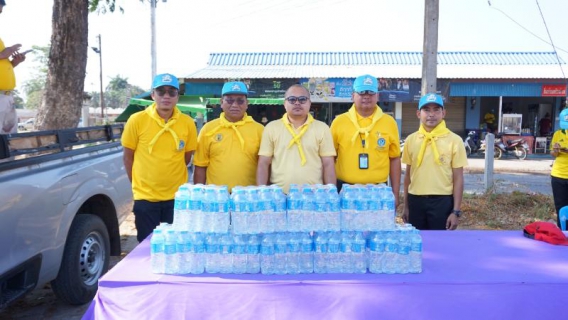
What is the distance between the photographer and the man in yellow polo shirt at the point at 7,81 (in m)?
3.99

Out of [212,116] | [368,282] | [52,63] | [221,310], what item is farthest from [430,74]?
[212,116]

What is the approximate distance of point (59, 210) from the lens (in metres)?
3.34

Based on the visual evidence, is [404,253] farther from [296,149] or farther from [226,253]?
[296,149]

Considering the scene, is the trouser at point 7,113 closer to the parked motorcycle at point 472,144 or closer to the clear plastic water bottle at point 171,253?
the clear plastic water bottle at point 171,253

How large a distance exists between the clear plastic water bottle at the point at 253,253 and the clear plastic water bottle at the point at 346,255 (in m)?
0.46

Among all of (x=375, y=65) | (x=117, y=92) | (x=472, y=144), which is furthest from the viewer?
(x=117, y=92)

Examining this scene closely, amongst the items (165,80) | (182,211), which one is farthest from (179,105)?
(182,211)

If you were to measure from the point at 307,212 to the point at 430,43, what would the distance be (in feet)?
15.9

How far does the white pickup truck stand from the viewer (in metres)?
2.87

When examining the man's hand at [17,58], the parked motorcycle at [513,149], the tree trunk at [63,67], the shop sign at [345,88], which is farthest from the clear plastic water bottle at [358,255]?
the parked motorcycle at [513,149]

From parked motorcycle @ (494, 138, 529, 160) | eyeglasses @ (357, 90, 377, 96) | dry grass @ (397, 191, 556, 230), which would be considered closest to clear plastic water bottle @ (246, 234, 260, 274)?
eyeglasses @ (357, 90, 377, 96)

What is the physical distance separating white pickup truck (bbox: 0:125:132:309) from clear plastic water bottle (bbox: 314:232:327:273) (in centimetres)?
195

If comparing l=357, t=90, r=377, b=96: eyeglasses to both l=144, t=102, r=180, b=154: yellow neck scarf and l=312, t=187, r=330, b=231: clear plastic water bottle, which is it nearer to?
l=312, t=187, r=330, b=231: clear plastic water bottle

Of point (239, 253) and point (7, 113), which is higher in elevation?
point (7, 113)
